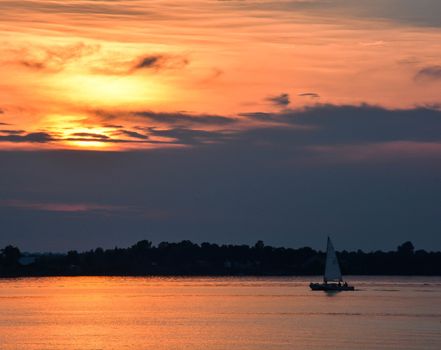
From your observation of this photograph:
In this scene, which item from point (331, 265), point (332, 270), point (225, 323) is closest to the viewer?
point (225, 323)

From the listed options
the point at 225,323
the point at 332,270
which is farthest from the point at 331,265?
the point at 225,323

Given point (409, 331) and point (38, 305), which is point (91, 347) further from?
point (38, 305)

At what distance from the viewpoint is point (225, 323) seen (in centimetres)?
11525

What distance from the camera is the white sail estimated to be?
177500mm

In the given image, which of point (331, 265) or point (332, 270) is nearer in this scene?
point (331, 265)

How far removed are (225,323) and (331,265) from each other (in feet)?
216

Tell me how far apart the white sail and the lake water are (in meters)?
6.13

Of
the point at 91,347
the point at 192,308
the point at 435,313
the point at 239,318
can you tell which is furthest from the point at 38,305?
the point at 91,347

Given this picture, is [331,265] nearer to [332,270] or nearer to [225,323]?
[332,270]

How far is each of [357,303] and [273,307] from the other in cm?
1395

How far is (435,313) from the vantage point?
5098 inches

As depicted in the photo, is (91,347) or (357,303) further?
(357,303)

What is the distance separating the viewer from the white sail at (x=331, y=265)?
17750 cm

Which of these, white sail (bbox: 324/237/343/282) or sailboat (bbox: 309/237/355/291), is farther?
sailboat (bbox: 309/237/355/291)
